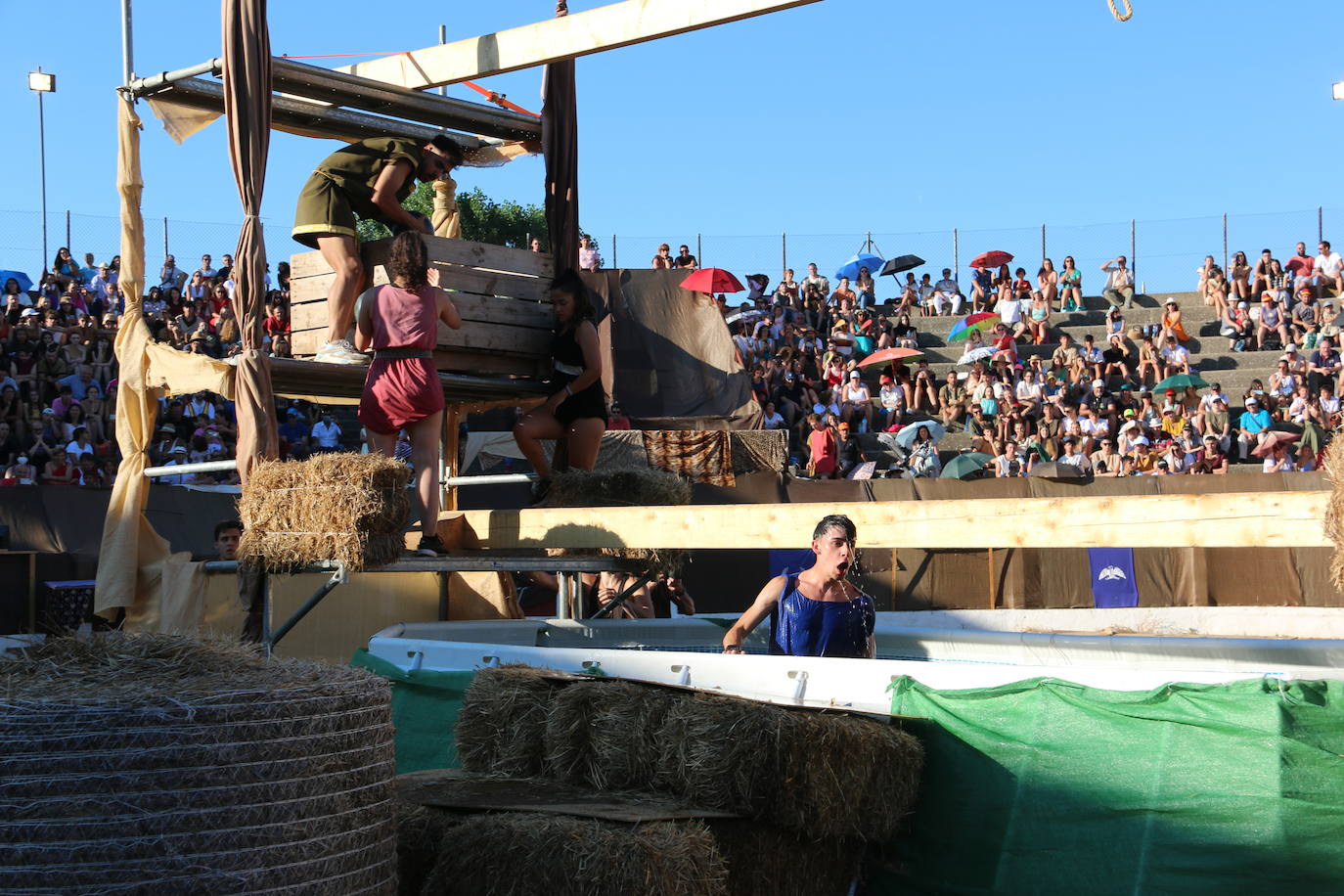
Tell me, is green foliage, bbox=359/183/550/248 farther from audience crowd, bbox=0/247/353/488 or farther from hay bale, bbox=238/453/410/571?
hay bale, bbox=238/453/410/571

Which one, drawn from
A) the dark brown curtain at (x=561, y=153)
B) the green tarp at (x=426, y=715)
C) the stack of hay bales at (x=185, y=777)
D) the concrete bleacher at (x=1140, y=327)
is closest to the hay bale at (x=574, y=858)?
the stack of hay bales at (x=185, y=777)

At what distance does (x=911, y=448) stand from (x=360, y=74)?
13513 mm

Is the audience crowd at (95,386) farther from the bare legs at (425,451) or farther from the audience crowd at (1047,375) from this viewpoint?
the bare legs at (425,451)

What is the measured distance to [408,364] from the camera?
7.66m

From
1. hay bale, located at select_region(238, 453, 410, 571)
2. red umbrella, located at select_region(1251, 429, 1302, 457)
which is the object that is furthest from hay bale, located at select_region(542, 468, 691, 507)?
red umbrella, located at select_region(1251, 429, 1302, 457)

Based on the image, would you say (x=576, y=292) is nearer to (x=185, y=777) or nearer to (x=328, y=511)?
(x=328, y=511)

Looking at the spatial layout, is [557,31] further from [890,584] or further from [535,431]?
[890,584]

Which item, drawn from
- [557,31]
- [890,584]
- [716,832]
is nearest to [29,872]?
[716,832]

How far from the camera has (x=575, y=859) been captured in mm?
3973

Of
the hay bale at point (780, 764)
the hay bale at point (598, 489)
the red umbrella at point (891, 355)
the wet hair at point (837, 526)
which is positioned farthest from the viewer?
the red umbrella at point (891, 355)

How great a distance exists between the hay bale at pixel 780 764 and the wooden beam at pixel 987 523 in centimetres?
124

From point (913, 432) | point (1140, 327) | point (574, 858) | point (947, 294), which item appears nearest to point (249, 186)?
point (574, 858)

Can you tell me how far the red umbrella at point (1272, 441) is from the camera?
19.4 meters

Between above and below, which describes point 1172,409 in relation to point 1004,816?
above
